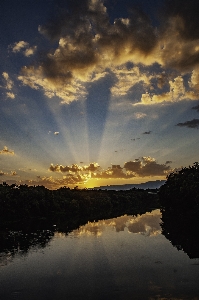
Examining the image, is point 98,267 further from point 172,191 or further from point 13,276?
point 172,191

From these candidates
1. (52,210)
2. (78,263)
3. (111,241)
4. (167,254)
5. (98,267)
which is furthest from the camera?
(52,210)

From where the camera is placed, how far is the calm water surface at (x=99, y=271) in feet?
77.7

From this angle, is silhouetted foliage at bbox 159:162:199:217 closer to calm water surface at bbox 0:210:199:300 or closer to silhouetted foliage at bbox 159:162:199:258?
silhouetted foliage at bbox 159:162:199:258

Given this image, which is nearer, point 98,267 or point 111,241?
point 98,267

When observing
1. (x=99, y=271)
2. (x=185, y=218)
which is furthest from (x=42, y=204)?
(x=99, y=271)

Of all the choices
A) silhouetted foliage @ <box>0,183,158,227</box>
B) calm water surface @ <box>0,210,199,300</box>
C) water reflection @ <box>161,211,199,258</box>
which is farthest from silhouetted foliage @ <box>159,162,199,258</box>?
silhouetted foliage @ <box>0,183,158,227</box>

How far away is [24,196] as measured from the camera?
95875 millimetres

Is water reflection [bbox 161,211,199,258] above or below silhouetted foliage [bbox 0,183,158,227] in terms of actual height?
below

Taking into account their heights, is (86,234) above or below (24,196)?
below

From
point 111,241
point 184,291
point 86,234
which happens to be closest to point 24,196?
point 86,234

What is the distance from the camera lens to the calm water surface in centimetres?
2369

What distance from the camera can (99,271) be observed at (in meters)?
30.4

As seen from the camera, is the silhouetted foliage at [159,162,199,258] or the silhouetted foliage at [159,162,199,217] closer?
the silhouetted foliage at [159,162,199,258]

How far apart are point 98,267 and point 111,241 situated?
54.9 ft
